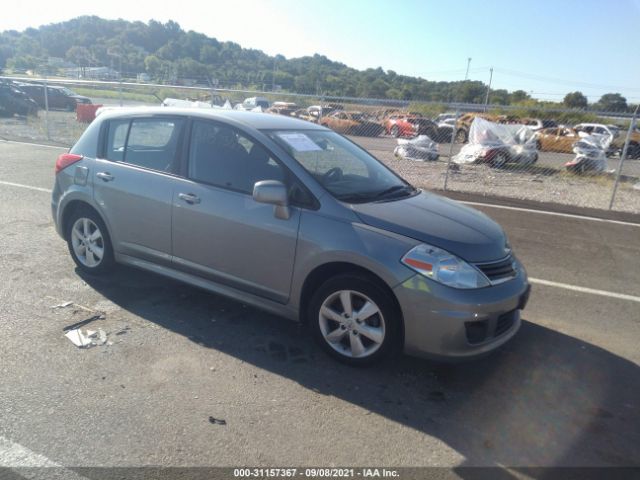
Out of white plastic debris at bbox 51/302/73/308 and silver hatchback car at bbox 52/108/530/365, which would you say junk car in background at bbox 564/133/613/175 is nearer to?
silver hatchback car at bbox 52/108/530/365

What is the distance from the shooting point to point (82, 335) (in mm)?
3678

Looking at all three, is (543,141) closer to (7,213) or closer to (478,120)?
(478,120)

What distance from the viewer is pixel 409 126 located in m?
22.9

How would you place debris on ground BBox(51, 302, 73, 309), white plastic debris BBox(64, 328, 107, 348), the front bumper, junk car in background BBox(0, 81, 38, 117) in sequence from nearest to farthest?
the front bumper < white plastic debris BBox(64, 328, 107, 348) < debris on ground BBox(51, 302, 73, 309) < junk car in background BBox(0, 81, 38, 117)

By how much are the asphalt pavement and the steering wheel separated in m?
1.25

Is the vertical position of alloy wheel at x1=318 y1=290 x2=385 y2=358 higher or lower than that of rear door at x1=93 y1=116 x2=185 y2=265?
lower

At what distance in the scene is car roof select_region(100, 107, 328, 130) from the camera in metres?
4.00

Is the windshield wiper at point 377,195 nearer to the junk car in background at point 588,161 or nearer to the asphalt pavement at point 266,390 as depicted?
the asphalt pavement at point 266,390

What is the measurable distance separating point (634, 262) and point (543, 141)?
13.4m

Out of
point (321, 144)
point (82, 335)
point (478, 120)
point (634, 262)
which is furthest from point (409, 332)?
point (478, 120)

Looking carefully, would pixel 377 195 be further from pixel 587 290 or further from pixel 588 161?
pixel 588 161

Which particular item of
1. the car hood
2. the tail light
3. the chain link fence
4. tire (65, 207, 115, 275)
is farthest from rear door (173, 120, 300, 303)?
the chain link fence

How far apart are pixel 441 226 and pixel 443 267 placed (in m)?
0.41

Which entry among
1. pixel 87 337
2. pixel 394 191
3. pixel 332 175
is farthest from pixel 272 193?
pixel 87 337
